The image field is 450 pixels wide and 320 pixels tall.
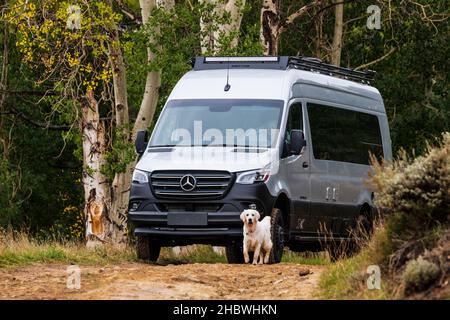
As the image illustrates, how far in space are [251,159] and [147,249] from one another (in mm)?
1994

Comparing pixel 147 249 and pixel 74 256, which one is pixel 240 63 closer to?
pixel 147 249

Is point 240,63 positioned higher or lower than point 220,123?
higher

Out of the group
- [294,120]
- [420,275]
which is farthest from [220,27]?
[420,275]

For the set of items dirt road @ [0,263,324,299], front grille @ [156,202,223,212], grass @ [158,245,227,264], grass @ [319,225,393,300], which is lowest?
grass @ [158,245,227,264]

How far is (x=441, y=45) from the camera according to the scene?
3894 cm

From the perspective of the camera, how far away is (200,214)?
1630cm

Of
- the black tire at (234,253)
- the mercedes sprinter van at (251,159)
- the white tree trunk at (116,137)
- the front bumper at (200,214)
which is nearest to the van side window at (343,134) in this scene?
the mercedes sprinter van at (251,159)

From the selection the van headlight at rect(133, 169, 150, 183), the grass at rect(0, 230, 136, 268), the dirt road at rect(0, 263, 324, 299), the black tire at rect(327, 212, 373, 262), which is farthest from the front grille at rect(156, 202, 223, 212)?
the black tire at rect(327, 212, 373, 262)

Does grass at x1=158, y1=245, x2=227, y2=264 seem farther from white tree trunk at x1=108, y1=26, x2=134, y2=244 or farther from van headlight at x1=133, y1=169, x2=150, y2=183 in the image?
→ white tree trunk at x1=108, y1=26, x2=134, y2=244

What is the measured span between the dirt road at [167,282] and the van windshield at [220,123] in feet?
6.67

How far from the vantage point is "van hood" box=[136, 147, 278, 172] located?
53.9ft

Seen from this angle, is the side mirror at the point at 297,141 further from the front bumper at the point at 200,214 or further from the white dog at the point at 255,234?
the white dog at the point at 255,234

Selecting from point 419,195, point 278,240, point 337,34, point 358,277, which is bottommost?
point 278,240

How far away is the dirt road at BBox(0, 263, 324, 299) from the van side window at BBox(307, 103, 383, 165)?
3153 mm
